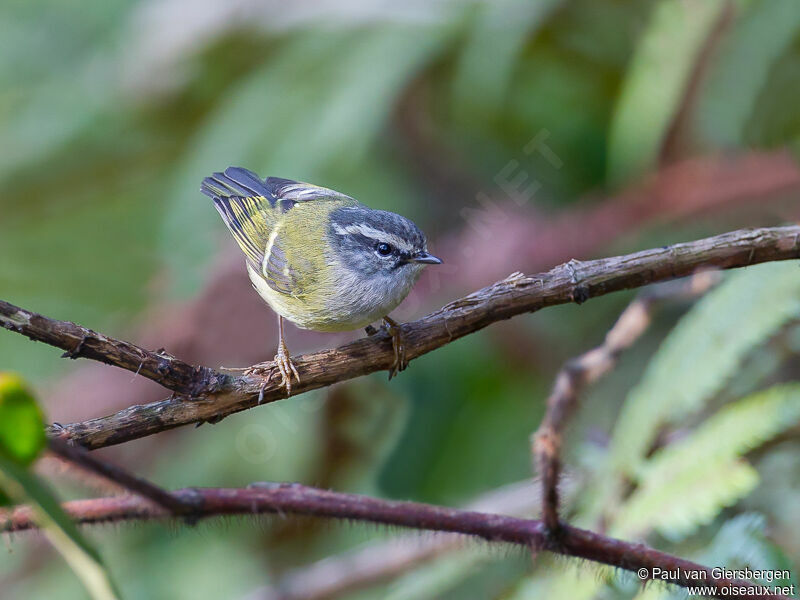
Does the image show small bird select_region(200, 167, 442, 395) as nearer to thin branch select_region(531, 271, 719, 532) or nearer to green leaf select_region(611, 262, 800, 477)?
thin branch select_region(531, 271, 719, 532)

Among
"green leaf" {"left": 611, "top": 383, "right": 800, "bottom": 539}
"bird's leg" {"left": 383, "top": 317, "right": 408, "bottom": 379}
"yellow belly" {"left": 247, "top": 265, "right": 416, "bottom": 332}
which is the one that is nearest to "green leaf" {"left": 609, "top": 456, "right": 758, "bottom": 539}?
"green leaf" {"left": 611, "top": 383, "right": 800, "bottom": 539}

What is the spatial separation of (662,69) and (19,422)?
2.65 metres

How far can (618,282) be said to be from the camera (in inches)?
57.7

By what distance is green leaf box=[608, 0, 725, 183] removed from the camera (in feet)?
9.48

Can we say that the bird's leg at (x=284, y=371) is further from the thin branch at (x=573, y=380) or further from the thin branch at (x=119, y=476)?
the thin branch at (x=573, y=380)

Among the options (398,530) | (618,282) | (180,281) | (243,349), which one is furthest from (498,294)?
(180,281)

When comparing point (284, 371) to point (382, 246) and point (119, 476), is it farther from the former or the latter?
point (382, 246)

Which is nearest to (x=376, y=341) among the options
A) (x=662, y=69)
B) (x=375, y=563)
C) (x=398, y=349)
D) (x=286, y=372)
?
(x=398, y=349)

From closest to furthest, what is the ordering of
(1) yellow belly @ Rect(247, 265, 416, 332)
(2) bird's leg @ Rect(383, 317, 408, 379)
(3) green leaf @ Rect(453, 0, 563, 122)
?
(2) bird's leg @ Rect(383, 317, 408, 379), (1) yellow belly @ Rect(247, 265, 416, 332), (3) green leaf @ Rect(453, 0, 563, 122)

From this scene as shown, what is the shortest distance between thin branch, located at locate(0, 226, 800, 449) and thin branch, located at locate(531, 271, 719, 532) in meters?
0.25

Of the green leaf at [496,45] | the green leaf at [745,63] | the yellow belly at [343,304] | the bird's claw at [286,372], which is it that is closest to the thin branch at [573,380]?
the bird's claw at [286,372]

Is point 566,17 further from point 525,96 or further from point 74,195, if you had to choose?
point 74,195

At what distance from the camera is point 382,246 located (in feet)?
8.01

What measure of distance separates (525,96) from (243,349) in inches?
71.6
